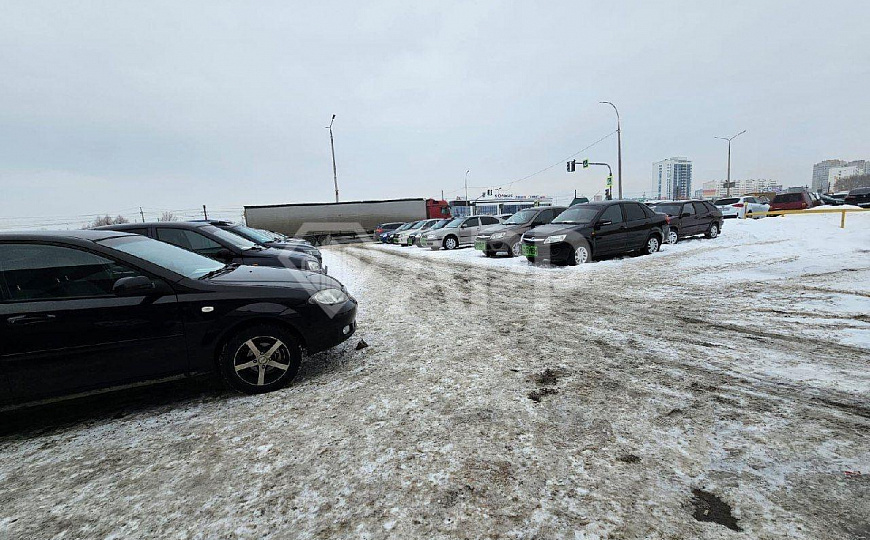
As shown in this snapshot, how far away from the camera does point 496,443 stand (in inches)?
103

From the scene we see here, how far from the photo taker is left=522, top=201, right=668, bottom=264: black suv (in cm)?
1088

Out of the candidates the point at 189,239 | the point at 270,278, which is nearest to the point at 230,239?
the point at 189,239

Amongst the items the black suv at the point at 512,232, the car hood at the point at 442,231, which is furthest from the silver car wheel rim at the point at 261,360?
the car hood at the point at 442,231

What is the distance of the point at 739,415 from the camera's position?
285 cm

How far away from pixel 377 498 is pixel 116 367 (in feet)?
8.18

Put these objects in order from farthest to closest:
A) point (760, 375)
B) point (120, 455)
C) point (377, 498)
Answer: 1. point (760, 375)
2. point (120, 455)
3. point (377, 498)

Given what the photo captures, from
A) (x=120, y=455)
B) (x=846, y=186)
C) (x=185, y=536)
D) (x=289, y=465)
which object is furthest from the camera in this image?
(x=846, y=186)

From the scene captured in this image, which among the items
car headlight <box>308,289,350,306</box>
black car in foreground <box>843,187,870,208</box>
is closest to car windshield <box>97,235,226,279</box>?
car headlight <box>308,289,350,306</box>

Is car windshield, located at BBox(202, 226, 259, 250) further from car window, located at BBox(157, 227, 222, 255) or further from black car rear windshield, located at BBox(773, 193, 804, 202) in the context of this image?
black car rear windshield, located at BBox(773, 193, 804, 202)

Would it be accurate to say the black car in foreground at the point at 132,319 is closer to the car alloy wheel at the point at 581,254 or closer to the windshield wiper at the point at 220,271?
the windshield wiper at the point at 220,271

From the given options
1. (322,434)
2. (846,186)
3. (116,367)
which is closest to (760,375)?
(322,434)

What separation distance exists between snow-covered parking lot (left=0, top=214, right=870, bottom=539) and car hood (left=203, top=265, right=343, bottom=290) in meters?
0.90

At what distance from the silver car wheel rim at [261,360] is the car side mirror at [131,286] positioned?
2.94 feet

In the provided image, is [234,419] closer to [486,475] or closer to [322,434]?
[322,434]
